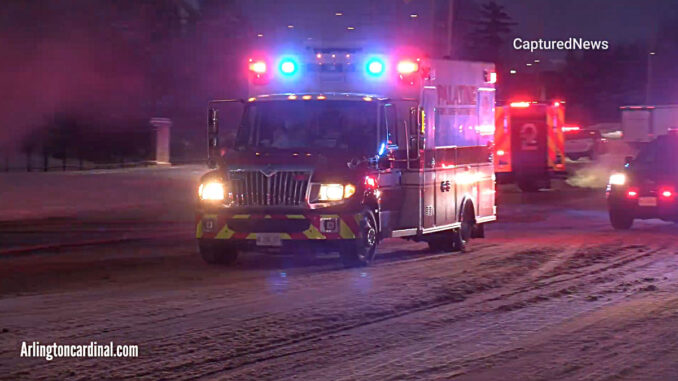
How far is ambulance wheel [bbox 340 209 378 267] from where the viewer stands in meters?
14.6

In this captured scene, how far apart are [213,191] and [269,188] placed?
2.61ft

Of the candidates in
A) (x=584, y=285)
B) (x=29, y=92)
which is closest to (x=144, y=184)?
(x=29, y=92)

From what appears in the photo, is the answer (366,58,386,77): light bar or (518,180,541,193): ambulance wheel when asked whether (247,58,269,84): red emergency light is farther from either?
(518,180,541,193): ambulance wheel

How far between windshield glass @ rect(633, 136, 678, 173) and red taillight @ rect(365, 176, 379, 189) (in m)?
7.84

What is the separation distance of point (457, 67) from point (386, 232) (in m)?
3.41

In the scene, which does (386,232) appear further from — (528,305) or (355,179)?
(528,305)

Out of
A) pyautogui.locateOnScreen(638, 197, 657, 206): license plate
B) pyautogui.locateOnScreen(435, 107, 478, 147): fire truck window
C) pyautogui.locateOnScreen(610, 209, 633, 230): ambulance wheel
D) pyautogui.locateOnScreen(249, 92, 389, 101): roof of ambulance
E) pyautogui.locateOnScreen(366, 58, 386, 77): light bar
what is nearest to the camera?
pyautogui.locateOnScreen(249, 92, 389, 101): roof of ambulance

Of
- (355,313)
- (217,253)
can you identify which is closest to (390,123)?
(217,253)

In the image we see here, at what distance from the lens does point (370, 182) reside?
14.9 meters

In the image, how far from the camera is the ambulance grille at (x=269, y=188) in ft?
47.4

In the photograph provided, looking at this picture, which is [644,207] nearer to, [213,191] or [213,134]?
[213,134]

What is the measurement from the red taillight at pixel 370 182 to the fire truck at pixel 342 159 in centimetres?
1

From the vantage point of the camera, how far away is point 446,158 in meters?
17.0

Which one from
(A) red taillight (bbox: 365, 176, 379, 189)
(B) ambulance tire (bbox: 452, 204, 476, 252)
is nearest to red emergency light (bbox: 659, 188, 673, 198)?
(B) ambulance tire (bbox: 452, 204, 476, 252)
